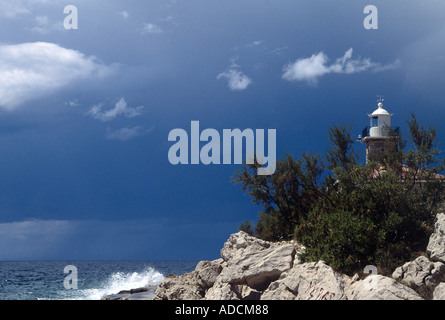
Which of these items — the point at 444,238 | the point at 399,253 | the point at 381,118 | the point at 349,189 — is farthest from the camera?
the point at 381,118

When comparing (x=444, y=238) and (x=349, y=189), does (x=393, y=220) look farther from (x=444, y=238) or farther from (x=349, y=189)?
(x=349, y=189)

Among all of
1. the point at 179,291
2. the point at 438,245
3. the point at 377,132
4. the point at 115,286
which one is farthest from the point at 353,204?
the point at 115,286

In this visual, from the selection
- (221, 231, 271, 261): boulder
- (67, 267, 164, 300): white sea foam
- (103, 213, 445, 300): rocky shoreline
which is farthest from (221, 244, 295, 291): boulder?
(67, 267, 164, 300): white sea foam

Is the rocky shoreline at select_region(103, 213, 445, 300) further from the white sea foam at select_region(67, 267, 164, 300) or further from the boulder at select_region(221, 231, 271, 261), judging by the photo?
the white sea foam at select_region(67, 267, 164, 300)

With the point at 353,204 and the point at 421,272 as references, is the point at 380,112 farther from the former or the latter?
the point at 421,272

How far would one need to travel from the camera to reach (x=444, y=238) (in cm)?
1451

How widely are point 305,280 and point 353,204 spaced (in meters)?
4.82

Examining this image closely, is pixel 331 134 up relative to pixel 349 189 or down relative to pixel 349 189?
up

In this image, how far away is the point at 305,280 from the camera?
13.9 m

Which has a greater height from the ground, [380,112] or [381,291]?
[380,112]

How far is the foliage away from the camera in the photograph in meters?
15.7

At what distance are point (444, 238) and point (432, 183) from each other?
21.0 feet

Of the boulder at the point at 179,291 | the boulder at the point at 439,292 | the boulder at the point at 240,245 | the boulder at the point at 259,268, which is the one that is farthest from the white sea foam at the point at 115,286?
the boulder at the point at 439,292
